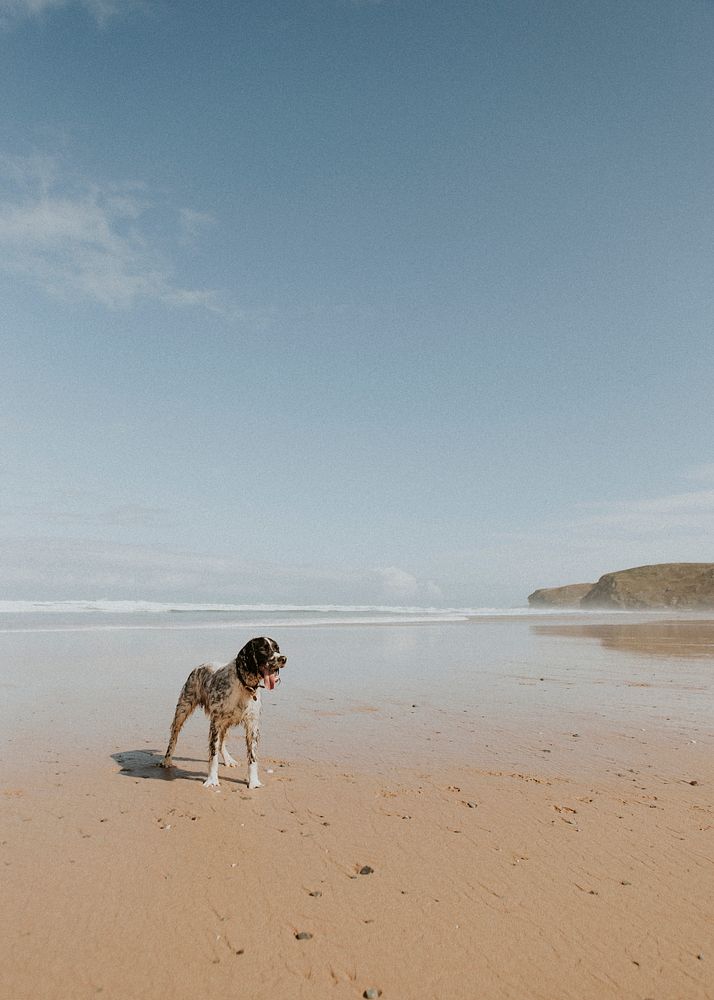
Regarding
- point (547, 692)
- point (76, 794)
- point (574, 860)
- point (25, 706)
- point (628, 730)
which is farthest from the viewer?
point (547, 692)

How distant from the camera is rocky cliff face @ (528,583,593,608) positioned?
5610 inches

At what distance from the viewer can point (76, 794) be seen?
21.0ft

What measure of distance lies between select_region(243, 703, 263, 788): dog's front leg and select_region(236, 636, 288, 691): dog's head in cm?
38

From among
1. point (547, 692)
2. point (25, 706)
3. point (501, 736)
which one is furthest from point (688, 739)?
point (25, 706)

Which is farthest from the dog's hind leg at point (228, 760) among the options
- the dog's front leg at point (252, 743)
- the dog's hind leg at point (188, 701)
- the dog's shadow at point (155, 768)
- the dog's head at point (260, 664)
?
the dog's head at point (260, 664)

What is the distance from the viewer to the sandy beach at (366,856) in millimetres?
3434

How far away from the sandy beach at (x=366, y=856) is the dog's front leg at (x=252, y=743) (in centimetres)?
22

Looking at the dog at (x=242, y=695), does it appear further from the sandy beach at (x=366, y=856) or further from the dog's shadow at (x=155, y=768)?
the sandy beach at (x=366, y=856)

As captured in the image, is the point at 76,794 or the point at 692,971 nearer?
the point at 692,971

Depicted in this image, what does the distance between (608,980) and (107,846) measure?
3.92 m

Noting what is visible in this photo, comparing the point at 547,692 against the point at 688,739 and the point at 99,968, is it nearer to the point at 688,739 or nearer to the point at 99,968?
the point at 688,739

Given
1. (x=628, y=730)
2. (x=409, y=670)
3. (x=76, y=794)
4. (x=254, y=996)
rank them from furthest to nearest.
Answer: (x=409, y=670) → (x=628, y=730) → (x=76, y=794) → (x=254, y=996)

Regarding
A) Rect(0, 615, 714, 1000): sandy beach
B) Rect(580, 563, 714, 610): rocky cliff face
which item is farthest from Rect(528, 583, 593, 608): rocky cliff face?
Rect(0, 615, 714, 1000): sandy beach

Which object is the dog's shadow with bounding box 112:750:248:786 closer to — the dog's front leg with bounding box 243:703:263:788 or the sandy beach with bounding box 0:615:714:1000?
the sandy beach with bounding box 0:615:714:1000
